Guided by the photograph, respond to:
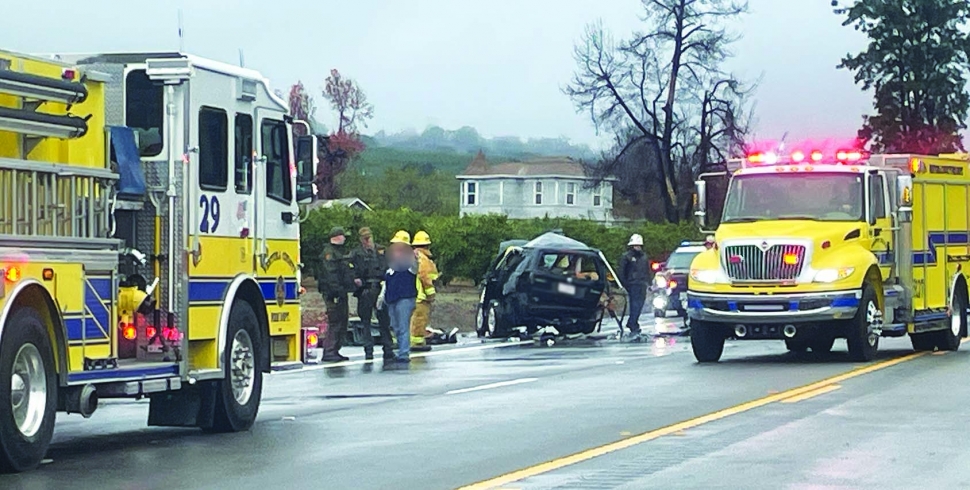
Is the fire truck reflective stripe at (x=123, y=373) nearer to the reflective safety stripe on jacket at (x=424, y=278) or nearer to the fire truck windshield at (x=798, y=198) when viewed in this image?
the fire truck windshield at (x=798, y=198)

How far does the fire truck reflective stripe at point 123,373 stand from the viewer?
12.2 meters

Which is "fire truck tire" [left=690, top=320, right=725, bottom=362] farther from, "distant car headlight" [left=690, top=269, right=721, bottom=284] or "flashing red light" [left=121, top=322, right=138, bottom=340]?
"flashing red light" [left=121, top=322, right=138, bottom=340]

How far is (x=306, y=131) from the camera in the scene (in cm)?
1620

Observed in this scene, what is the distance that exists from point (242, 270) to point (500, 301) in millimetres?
14761

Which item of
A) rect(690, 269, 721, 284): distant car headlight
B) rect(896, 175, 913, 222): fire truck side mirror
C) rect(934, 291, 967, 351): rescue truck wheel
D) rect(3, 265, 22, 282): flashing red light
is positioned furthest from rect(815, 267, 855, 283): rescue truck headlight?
rect(3, 265, 22, 282): flashing red light

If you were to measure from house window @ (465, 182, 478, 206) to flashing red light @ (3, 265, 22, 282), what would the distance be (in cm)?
14014

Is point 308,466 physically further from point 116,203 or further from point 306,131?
point 306,131

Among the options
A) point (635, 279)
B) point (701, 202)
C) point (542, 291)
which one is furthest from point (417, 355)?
point (635, 279)

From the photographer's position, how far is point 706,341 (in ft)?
74.3

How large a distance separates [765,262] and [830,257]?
0.81 metres

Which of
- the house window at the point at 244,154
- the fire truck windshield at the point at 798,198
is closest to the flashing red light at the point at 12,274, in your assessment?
the house window at the point at 244,154

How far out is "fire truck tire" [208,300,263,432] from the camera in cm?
1438

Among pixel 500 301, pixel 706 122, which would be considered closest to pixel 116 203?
pixel 500 301

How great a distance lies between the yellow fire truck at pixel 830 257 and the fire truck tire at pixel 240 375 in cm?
874
